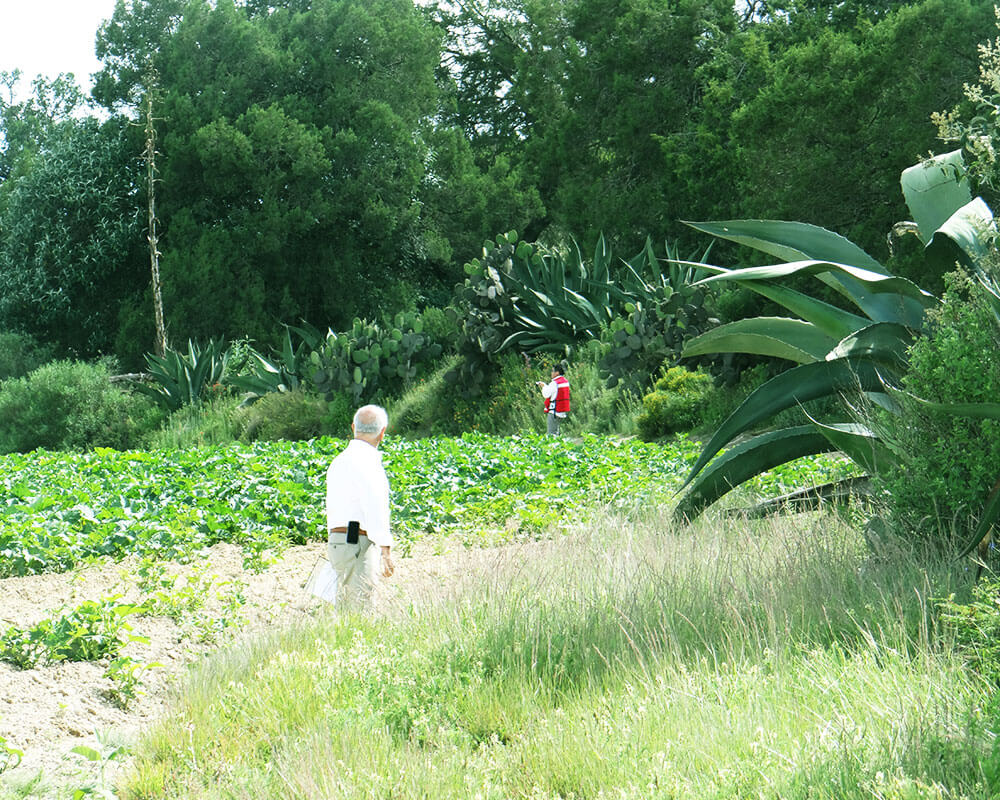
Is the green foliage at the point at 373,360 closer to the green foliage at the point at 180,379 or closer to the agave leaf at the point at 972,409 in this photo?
the green foliage at the point at 180,379

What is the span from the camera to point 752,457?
596 cm

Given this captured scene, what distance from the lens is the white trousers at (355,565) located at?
5.84m

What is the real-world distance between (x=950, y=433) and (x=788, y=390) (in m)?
0.92

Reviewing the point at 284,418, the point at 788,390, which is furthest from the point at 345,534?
the point at 284,418

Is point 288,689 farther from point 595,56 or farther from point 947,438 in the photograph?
point 595,56

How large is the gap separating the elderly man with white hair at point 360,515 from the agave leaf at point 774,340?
1876 mm

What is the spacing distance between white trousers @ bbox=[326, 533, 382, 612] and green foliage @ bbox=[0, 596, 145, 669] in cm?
109

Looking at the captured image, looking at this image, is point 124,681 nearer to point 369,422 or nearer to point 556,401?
point 369,422

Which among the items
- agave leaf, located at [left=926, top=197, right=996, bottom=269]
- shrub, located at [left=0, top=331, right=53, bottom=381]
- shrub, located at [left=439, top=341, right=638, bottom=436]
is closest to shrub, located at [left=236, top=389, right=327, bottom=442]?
shrub, located at [left=439, top=341, right=638, bottom=436]

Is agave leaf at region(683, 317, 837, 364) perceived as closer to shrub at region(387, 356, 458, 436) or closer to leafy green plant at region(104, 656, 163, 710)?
leafy green plant at region(104, 656, 163, 710)

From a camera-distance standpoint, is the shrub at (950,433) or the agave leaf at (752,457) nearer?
the shrub at (950,433)

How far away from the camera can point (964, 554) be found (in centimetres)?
489

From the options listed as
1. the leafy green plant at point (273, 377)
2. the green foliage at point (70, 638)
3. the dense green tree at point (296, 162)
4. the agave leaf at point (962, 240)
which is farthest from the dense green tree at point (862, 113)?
the dense green tree at point (296, 162)

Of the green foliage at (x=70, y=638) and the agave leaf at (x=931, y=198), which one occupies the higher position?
the agave leaf at (x=931, y=198)
